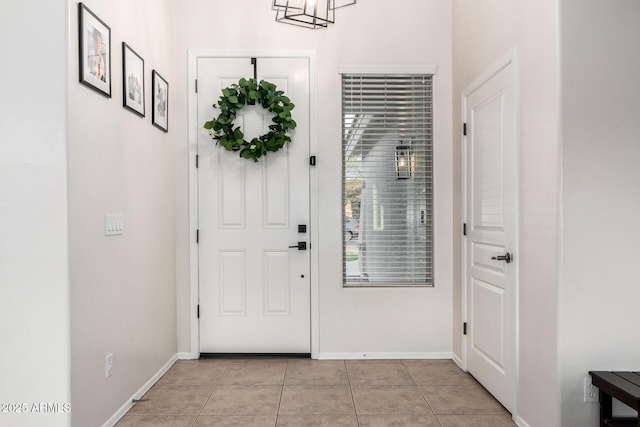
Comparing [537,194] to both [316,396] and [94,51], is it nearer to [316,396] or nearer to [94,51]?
[316,396]

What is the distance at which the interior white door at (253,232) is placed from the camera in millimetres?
3684

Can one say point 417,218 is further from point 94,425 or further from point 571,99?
point 94,425

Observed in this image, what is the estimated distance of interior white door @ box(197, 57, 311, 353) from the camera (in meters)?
3.68

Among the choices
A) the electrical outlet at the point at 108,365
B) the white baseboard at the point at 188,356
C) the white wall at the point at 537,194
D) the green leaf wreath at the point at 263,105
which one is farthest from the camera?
the white baseboard at the point at 188,356

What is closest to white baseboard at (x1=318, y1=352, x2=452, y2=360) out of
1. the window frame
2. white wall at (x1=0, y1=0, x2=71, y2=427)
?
the window frame

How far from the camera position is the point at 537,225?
2334 millimetres

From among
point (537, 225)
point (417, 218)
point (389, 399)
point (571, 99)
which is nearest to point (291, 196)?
point (417, 218)

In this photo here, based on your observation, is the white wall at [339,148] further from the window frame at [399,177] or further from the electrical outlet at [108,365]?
the electrical outlet at [108,365]

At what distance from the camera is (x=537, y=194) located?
92.0 inches

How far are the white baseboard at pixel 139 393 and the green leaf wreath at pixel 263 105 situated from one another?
5.73ft

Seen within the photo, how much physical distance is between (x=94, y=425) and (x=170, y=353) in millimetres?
1199

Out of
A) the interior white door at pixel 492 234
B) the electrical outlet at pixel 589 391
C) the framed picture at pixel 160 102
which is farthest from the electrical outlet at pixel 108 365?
the electrical outlet at pixel 589 391

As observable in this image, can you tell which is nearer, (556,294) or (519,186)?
(556,294)

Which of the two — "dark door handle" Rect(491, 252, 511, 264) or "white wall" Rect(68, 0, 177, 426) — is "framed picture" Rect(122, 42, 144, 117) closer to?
"white wall" Rect(68, 0, 177, 426)
